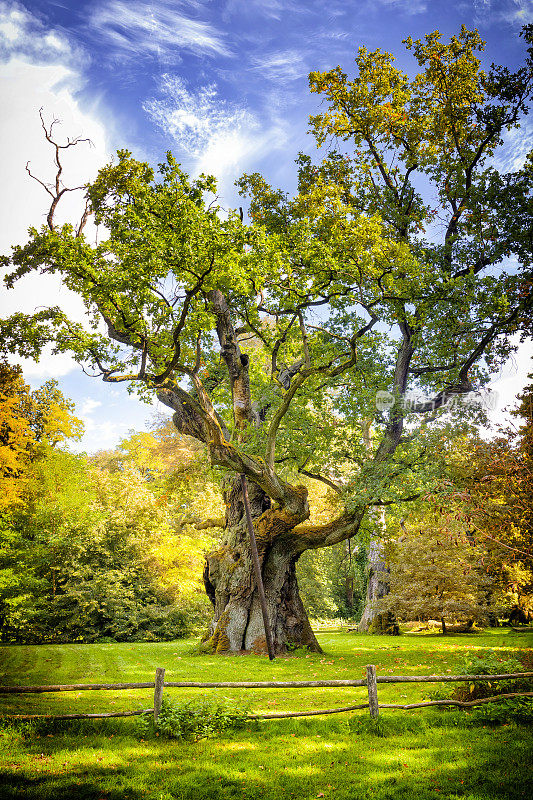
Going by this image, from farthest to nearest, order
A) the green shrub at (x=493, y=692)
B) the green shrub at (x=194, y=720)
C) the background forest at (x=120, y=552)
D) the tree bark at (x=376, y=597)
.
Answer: the tree bark at (x=376, y=597) < the background forest at (x=120, y=552) < the green shrub at (x=493, y=692) < the green shrub at (x=194, y=720)

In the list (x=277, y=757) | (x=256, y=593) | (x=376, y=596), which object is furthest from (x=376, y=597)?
(x=277, y=757)

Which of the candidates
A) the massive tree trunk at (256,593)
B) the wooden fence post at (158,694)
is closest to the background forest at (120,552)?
the massive tree trunk at (256,593)

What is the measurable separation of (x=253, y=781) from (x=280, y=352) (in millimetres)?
14277

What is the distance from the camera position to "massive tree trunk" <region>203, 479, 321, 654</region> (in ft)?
51.2

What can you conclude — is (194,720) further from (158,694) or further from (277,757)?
(277,757)

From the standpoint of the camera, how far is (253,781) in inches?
207

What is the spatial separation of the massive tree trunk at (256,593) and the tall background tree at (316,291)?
6 cm

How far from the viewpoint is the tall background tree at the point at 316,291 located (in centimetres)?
1168

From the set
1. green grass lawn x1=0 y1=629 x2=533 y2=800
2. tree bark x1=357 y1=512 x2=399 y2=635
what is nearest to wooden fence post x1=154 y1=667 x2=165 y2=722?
green grass lawn x1=0 y1=629 x2=533 y2=800

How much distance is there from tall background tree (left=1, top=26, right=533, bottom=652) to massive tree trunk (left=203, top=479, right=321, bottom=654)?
0.19ft

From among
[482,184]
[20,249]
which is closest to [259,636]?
[20,249]

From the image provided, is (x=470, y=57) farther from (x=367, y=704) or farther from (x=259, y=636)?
(x=259, y=636)

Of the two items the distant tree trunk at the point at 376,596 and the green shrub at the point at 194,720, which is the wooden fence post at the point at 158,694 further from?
the distant tree trunk at the point at 376,596

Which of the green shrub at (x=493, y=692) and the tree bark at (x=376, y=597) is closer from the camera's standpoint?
the green shrub at (x=493, y=692)
